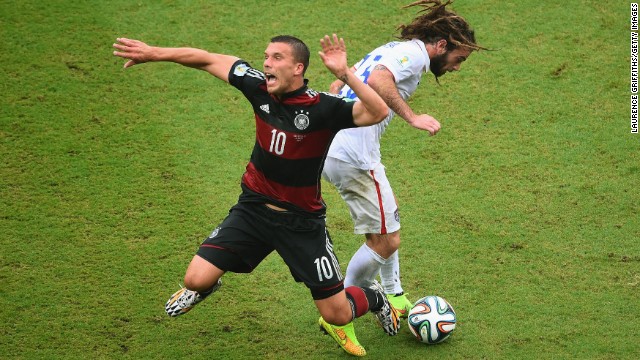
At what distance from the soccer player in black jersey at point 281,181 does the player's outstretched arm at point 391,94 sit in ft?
1.96

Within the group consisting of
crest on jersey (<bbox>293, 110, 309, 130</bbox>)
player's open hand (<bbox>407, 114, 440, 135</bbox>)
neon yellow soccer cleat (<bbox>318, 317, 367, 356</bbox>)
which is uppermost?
crest on jersey (<bbox>293, 110, 309, 130</bbox>)

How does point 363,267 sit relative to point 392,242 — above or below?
below

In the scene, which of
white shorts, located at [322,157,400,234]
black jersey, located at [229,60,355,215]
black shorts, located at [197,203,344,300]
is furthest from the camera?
white shorts, located at [322,157,400,234]

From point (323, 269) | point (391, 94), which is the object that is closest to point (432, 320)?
point (323, 269)

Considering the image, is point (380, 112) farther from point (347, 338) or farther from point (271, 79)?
point (347, 338)

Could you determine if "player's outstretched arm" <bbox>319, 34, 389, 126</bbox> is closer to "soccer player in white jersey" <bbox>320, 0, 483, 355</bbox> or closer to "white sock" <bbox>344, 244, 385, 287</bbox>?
"soccer player in white jersey" <bbox>320, 0, 483, 355</bbox>

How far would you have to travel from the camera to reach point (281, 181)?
21.7ft

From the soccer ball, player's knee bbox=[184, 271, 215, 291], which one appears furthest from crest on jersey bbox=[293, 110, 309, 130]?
the soccer ball

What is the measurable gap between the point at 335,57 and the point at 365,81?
3.77 feet

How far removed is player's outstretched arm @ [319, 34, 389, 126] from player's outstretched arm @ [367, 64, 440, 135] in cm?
58

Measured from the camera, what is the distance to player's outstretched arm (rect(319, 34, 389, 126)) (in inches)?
237

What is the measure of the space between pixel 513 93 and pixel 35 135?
5.26 m

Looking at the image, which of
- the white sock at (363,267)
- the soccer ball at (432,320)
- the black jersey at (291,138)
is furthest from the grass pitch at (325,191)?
the black jersey at (291,138)

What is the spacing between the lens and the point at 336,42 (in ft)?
19.8
